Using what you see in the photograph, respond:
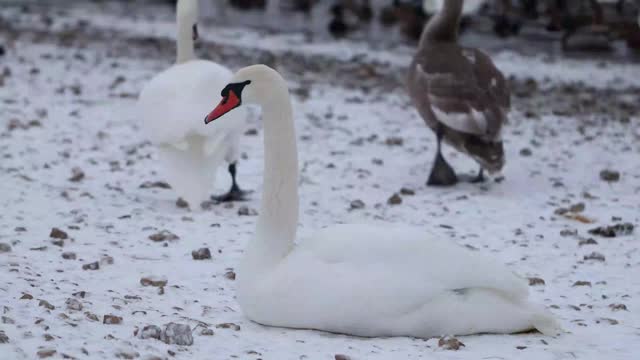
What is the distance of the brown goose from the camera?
868cm

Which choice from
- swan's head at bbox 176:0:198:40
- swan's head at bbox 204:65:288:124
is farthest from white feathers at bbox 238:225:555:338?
swan's head at bbox 176:0:198:40

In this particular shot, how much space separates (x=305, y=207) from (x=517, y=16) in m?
16.3

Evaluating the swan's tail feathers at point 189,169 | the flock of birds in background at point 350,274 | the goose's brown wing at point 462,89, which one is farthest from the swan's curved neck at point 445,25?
the flock of birds in background at point 350,274

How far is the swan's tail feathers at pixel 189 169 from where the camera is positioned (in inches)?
293

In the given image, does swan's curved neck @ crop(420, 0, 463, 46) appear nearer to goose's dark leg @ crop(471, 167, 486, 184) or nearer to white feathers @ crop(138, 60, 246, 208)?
goose's dark leg @ crop(471, 167, 486, 184)

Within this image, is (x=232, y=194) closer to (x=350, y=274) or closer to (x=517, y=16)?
(x=350, y=274)

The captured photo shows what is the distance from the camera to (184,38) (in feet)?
27.9

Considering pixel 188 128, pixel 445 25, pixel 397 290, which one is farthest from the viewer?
pixel 445 25

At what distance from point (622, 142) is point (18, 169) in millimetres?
5270

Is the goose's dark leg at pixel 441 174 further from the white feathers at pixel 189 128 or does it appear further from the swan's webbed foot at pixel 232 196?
the white feathers at pixel 189 128

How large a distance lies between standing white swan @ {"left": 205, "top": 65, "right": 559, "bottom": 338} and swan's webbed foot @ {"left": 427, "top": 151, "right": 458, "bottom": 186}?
13.0ft

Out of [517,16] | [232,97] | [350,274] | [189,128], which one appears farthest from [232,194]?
[517,16]

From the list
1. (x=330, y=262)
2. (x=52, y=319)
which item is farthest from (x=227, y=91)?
(x=52, y=319)

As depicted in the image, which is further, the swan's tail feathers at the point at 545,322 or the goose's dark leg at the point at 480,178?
the goose's dark leg at the point at 480,178
